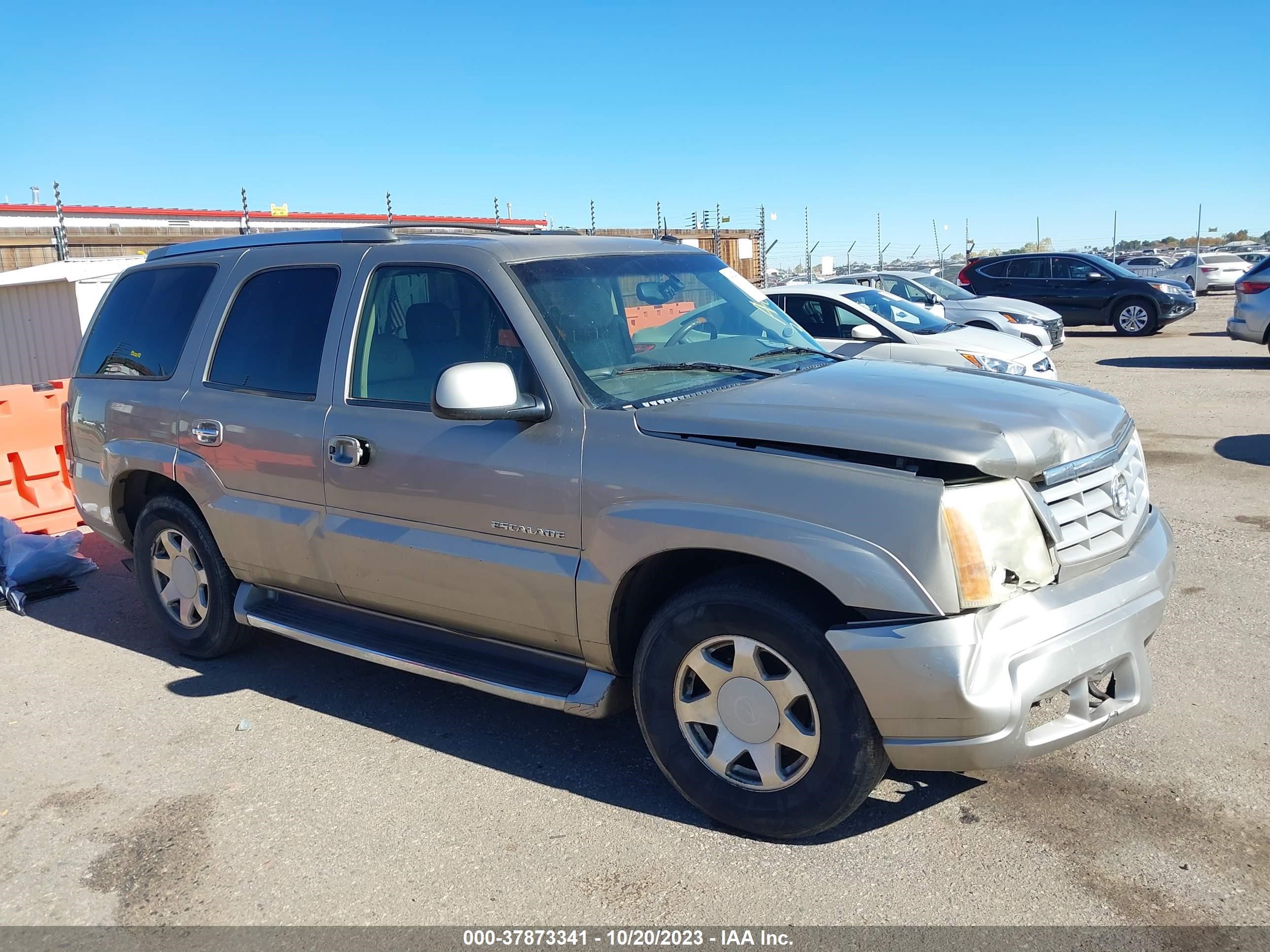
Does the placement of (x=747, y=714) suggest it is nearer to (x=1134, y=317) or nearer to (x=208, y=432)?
(x=208, y=432)

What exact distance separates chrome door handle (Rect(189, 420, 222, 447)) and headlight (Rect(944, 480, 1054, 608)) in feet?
10.9

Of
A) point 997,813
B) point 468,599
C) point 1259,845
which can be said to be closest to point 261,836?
point 468,599

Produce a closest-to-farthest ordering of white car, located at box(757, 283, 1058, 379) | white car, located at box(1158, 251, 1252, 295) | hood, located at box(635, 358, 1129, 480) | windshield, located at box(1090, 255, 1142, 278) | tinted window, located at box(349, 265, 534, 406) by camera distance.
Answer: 1. hood, located at box(635, 358, 1129, 480)
2. tinted window, located at box(349, 265, 534, 406)
3. white car, located at box(757, 283, 1058, 379)
4. windshield, located at box(1090, 255, 1142, 278)
5. white car, located at box(1158, 251, 1252, 295)

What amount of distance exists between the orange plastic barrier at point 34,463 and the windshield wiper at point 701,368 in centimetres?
545

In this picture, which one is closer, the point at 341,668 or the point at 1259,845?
the point at 1259,845

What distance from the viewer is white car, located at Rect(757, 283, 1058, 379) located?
34.8ft

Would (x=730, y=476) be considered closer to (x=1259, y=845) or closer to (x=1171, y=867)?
(x=1171, y=867)

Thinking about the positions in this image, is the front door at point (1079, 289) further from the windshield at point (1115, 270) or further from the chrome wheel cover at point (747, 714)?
the chrome wheel cover at point (747, 714)

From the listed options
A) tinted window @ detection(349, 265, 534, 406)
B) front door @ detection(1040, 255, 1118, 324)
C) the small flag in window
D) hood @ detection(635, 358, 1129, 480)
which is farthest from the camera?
front door @ detection(1040, 255, 1118, 324)

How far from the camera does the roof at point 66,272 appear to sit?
35.6ft

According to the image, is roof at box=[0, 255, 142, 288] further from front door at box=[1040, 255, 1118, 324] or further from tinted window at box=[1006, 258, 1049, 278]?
front door at box=[1040, 255, 1118, 324]

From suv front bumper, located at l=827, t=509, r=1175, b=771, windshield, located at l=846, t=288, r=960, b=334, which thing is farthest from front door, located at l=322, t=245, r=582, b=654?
windshield, located at l=846, t=288, r=960, b=334

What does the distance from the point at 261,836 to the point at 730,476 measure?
2056mm

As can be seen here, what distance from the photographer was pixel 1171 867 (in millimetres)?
3148
